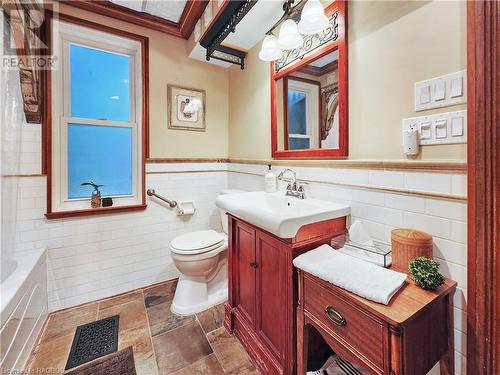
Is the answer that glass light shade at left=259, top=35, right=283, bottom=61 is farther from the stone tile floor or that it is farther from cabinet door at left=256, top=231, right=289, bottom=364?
the stone tile floor

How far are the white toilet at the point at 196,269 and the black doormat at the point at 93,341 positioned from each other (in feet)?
1.40

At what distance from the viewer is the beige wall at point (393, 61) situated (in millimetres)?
876

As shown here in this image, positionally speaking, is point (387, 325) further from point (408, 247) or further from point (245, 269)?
point (245, 269)

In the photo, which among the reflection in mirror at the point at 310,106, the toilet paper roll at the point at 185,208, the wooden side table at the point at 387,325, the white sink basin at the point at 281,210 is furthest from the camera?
the toilet paper roll at the point at 185,208

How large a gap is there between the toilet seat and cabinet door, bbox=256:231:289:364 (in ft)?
1.99

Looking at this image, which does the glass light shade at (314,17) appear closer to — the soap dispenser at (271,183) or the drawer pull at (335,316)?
the soap dispenser at (271,183)

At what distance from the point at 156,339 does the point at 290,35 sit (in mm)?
2088

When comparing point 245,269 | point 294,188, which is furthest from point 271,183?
point 245,269

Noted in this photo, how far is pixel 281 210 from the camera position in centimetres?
152

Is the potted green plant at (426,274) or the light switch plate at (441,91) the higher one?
the light switch plate at (441,91)

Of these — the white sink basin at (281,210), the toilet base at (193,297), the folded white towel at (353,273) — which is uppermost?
the white sink basin at (281,210)

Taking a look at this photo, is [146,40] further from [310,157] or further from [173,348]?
[173,348]

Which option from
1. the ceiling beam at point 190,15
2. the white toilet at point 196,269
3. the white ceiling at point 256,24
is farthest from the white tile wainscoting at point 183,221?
the ceiling beam at point 190,15

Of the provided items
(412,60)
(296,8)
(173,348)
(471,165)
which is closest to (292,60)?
(296,8)
